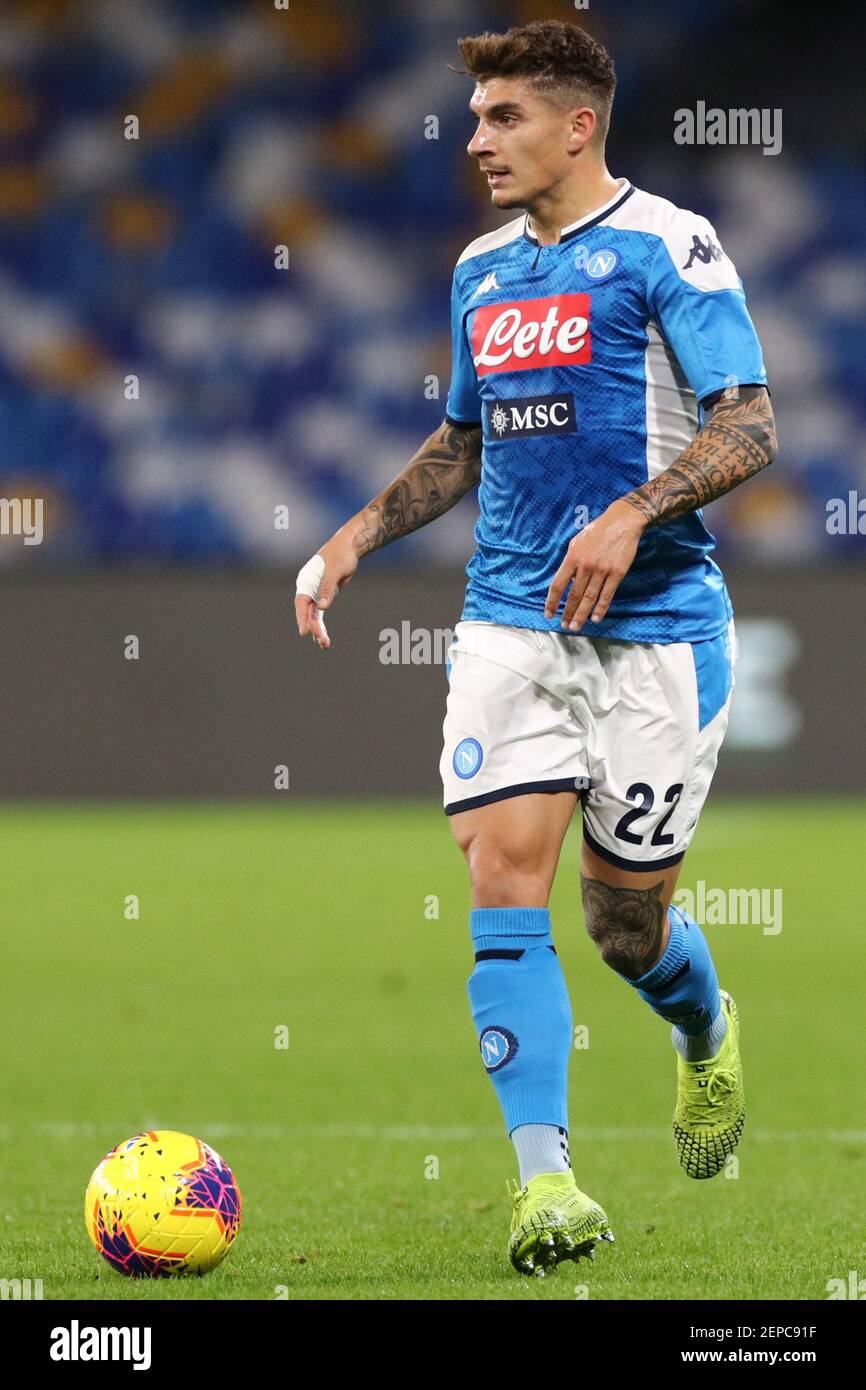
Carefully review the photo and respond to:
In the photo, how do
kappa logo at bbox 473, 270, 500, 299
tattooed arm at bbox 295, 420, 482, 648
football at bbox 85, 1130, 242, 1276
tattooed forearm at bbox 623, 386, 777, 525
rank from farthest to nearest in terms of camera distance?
tattooed arm at bbox 295, 420, 482, 648 → kappa logo at bbox 473, 270, 500, 299 → tattooed forearm at bbox 623, 386, 777, 525 → football at bbox 85, 1130, 242, 1276

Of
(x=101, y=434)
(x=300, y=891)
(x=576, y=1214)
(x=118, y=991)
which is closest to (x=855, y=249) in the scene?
(x=101, y=434)

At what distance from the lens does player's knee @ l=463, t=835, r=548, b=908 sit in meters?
4.23

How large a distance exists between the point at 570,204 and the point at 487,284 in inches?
9.9

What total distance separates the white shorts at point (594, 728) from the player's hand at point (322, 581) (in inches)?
11.8

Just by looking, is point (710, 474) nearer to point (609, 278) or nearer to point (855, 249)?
point (609, 278)

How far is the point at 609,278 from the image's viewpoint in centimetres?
432

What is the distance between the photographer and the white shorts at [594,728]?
4324 millimetres

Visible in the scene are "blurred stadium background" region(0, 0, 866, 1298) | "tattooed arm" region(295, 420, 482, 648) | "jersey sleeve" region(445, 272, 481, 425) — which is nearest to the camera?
"jersey sleeve" region(445, 272, 481, 425)

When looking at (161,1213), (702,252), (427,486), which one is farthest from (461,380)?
(161,1213)

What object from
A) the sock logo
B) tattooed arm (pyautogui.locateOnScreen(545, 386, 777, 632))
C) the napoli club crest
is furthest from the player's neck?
the sock logo

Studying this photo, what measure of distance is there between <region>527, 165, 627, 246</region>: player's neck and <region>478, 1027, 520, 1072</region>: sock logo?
1.64 metres

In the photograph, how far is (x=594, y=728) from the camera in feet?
14.5

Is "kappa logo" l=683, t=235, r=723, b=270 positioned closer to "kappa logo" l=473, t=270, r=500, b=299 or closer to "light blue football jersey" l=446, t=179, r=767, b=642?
"light blue football jersey" l=446, t=179, r=767, b=642

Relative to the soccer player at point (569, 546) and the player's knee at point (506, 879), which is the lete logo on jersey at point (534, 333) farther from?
the player's knee at point (506, 879)
